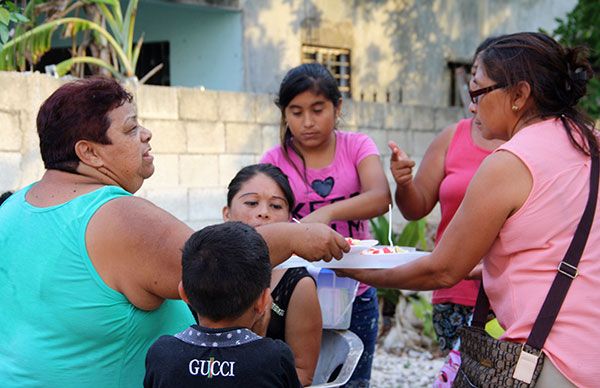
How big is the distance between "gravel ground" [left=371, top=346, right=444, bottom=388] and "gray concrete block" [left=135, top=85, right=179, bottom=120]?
267 centimetres

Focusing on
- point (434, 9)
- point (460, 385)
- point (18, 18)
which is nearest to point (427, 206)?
point (460, 385)

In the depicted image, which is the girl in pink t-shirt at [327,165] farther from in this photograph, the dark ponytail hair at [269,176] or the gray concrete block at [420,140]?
the gray concrete block at [420,140]

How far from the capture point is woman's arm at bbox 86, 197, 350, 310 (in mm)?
2158

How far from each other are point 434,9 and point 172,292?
1100 centimetres

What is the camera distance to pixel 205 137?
259 inches

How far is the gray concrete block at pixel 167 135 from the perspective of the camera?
6148 mm

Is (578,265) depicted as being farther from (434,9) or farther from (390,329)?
(434,9)

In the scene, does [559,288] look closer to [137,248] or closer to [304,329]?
[304,329]

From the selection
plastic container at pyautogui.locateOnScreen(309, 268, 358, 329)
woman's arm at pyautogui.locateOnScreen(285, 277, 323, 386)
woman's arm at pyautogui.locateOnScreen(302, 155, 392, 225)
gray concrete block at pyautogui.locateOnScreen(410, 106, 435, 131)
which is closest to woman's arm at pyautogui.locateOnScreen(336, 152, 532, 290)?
woman's arm at pyautogui.locateOnScreen(285, 277, 323, 386)

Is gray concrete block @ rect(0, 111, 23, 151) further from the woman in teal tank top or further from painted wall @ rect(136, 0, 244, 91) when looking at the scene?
painted wall @ rect(136, 0, 244, 91)

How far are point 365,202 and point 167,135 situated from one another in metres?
3.20

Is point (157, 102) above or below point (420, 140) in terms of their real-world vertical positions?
above

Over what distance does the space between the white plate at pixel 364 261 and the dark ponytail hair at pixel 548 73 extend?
2.18 ft

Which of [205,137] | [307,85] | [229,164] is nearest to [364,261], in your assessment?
[307,85]
